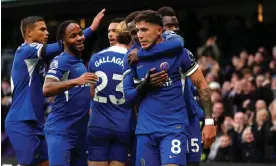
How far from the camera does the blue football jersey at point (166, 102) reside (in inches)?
369

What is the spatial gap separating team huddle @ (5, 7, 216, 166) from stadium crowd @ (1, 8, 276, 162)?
→ 454 cm

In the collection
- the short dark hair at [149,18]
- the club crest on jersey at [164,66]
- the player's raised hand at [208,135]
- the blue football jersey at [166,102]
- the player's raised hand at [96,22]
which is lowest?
the player's raised hand at [208,135]

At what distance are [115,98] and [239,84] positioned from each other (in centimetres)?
649

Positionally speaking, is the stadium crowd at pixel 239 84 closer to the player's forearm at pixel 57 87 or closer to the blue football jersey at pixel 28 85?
the blue football jersey at pixel 28 85

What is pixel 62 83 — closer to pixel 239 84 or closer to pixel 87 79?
pixel 87 79

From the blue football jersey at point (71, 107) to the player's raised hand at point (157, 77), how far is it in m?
1.64

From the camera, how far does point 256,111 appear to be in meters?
15.8

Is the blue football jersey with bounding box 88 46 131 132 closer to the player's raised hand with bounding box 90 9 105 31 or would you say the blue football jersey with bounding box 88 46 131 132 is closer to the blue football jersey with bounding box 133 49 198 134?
the player's raised hand with bounding box 90 9 105 31

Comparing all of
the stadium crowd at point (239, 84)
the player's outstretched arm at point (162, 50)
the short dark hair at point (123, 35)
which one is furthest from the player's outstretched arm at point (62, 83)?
the stadium crowd at point (239, 84)

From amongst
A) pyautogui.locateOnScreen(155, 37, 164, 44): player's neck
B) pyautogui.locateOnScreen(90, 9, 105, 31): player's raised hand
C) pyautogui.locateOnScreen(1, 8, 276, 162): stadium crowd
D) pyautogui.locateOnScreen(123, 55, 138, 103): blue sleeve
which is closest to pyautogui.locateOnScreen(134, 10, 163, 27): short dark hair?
pyautogui.locateOnScreen(155, 37, 164, 44): player's neck

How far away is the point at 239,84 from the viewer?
666 inches

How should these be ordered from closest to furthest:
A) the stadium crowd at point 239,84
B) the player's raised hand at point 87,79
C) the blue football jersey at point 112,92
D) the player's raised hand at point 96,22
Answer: the player's raised hand at point 87,79
the blue football jersey at point 112,92
the player's raised hand at point 96,22
the stadium crowd at point 239,84

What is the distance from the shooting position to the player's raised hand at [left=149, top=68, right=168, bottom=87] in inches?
365

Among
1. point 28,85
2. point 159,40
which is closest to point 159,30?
point 159,40
